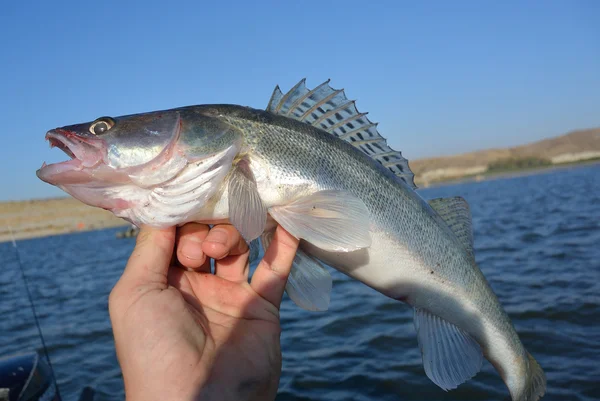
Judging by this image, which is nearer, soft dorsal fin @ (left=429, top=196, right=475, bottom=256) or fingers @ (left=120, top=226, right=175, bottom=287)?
fingers @ (left=120, top=226, right=175, bottom=287)

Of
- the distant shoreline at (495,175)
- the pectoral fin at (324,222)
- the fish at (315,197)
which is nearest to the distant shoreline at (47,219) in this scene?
the distant shoreline at (495,175)

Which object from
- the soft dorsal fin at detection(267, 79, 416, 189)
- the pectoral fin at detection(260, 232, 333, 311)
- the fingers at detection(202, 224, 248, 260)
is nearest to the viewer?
the fingers at detection(202, 224, 248, 260)

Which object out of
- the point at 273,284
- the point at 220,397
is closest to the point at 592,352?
the point at 273,284

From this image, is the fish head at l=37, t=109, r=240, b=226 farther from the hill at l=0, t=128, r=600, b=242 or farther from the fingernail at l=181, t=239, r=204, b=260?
the hill at l=0, t=128, r=600, b=242

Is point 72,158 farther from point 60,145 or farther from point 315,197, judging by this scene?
point 315,197

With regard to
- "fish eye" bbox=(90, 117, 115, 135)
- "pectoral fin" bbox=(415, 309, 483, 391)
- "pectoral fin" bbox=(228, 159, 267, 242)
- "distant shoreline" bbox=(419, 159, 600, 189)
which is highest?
"fish eye" bbox=(90, 117, 115, 135)

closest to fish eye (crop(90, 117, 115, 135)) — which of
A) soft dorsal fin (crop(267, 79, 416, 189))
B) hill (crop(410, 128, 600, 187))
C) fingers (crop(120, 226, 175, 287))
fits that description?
fingers (crop(120, 226, 175, 287))

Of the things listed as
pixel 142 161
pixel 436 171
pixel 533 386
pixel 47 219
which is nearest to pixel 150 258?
pixel 142 161

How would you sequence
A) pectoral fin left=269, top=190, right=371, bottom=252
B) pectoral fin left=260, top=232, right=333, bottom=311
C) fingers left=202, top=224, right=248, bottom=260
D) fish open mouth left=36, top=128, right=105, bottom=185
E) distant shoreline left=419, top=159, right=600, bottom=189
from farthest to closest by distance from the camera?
distant shoreline left=419, top=159, right=600, bottom=189
pectoral fin left=260, top=232, right=333, bottom=311
pectoral fin left=269, top=190, right=371, bottom=252
fingers left=202, top=224, right=248, bottom=260
fish open mouth left=36, top=128, right=105, bottom=185
